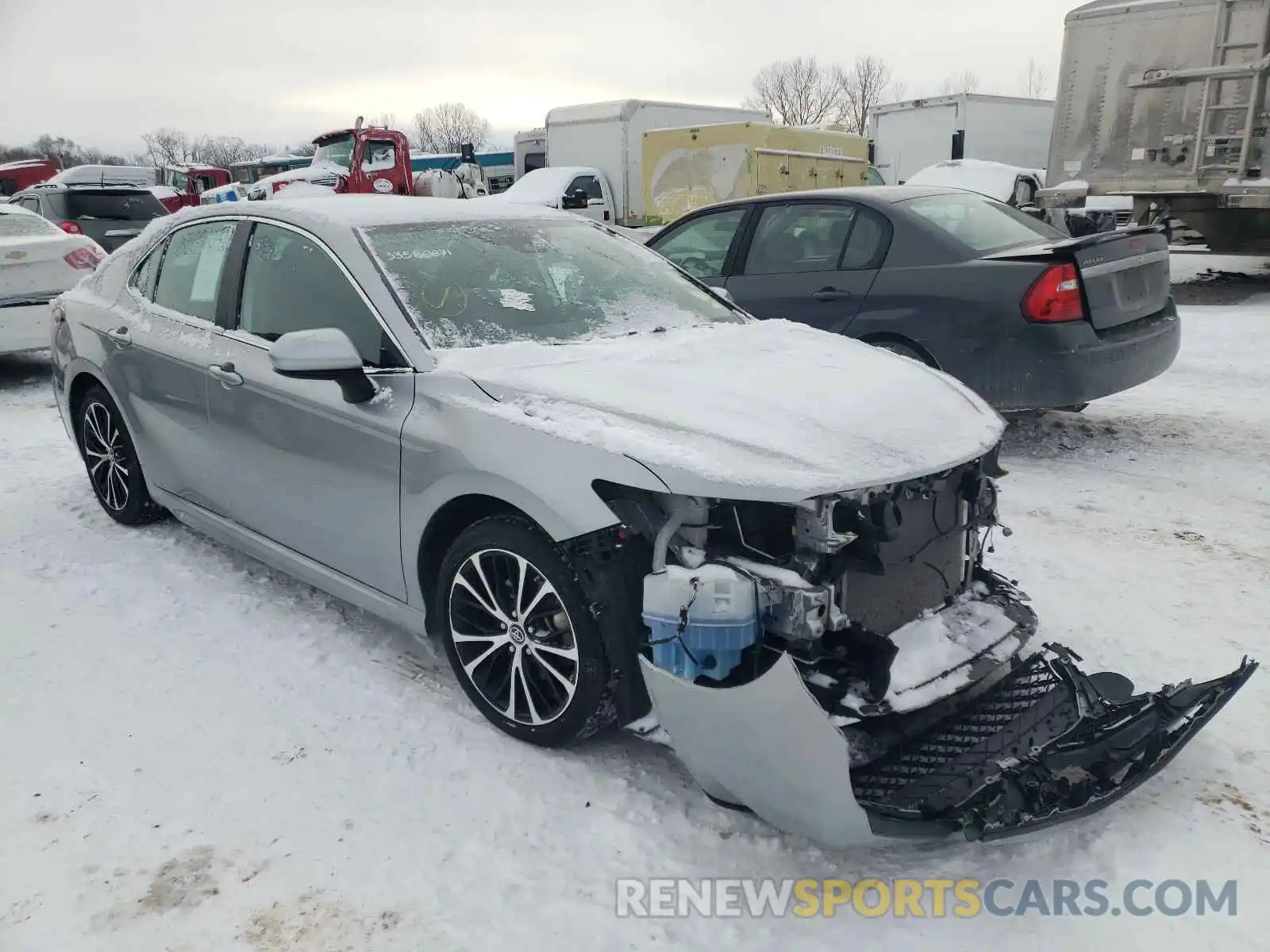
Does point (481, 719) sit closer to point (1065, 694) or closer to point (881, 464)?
point (881, 464)

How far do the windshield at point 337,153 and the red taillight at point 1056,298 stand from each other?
15670 mm

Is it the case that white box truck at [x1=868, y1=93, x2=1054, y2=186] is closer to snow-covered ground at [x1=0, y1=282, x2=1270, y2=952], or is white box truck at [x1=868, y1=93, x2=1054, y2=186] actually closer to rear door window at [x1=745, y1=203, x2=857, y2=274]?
rear door window at [x1=745, y1=203, x2=857, y2=274]

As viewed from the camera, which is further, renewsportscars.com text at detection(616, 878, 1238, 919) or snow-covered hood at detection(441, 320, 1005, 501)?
snow-covered hood at detection(441, 320, 1005, 501)

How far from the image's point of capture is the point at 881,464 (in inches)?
96.2

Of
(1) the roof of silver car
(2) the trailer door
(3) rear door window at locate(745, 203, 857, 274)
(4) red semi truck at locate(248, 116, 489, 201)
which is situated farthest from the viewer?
(2) the trailer door

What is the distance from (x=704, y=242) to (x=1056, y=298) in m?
2.42

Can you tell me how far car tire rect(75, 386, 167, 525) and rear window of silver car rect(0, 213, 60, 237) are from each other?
4.38 m

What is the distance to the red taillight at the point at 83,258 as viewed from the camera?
806 cm

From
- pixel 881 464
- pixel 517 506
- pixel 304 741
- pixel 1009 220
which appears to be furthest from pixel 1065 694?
pixel 1009 220

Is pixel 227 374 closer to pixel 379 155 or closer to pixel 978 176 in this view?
pixel 379 155

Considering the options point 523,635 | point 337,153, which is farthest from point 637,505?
point 337,153

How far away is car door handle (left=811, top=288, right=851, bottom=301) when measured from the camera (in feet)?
18.6

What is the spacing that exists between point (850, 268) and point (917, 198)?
0.62 meters

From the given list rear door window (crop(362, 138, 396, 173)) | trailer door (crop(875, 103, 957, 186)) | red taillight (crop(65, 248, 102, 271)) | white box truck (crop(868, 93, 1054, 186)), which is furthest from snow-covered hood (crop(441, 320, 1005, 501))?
trailer door (crop(875, 103, 957, 186))
